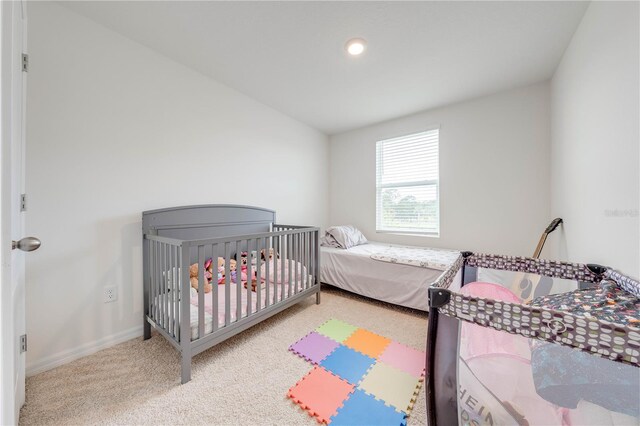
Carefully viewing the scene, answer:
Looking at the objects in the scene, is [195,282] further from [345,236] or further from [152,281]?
[345,236]

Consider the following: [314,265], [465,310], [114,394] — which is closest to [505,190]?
[314,265]

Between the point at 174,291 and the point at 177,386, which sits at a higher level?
the point at 174,291

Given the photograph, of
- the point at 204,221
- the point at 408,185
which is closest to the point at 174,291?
the point at 204,221

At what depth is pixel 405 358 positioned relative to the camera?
5.06 ft

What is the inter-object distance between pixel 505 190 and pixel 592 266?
1.48 m

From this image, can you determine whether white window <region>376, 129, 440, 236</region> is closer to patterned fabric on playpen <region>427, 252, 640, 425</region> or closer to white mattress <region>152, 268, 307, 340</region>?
white mattress <region>152, 268, 307, 340</region>

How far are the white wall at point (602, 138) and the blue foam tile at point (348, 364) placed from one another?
4.60 feet

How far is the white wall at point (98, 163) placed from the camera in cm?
140

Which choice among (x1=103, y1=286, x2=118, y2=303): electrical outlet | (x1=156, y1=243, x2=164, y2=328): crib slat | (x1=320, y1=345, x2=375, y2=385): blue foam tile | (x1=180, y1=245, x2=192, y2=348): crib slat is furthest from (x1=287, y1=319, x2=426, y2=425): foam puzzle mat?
(x1=103, y1=286, x2=118, y2=303): electrical outlet

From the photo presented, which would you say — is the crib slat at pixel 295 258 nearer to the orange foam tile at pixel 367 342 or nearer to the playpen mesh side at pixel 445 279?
Answer: the orange foam tile at pixel 367 342

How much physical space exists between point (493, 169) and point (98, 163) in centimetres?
361

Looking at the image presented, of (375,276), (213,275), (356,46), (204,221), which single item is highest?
(356,46)

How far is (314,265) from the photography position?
2.43m

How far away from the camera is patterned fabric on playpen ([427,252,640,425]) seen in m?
0.61
